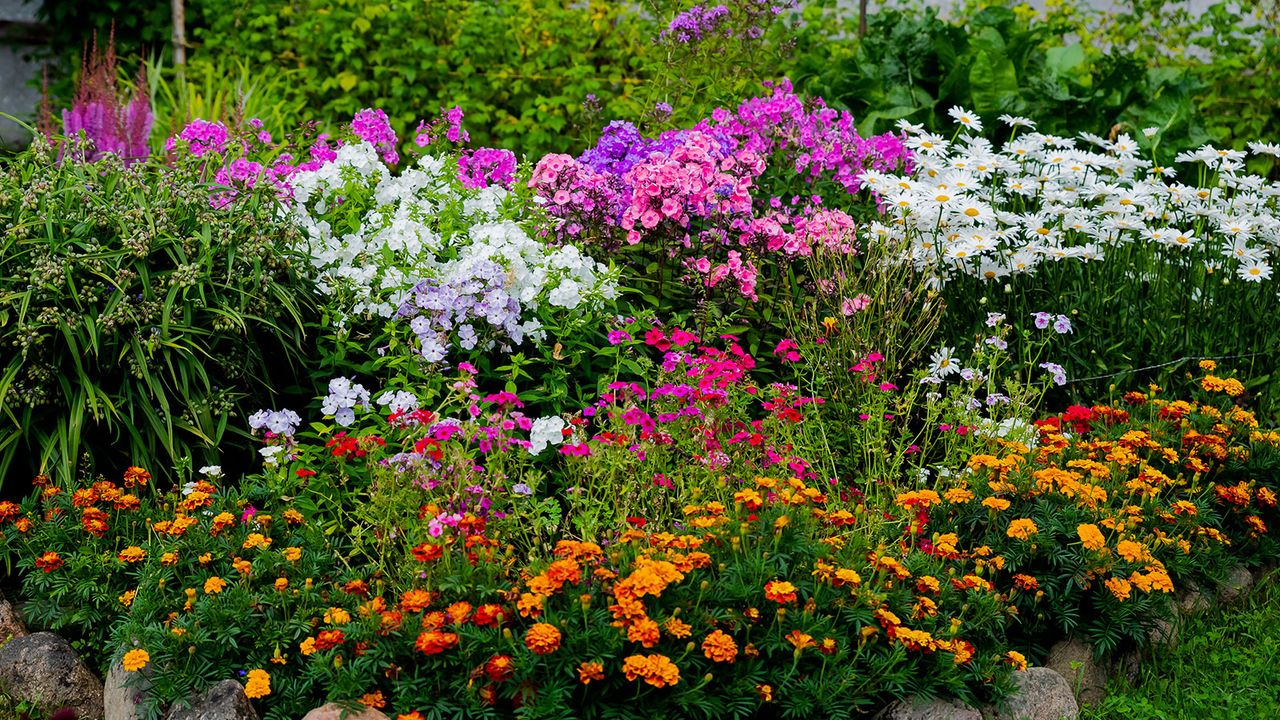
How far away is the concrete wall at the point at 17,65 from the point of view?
350 inches

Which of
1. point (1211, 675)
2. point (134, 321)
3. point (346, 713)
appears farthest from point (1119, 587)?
point (134, 321)

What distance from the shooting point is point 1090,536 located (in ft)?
10.6

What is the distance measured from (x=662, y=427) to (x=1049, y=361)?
2.06 metres

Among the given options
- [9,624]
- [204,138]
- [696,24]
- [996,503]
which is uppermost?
Answer: [696,24]

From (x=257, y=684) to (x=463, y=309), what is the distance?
1.48m

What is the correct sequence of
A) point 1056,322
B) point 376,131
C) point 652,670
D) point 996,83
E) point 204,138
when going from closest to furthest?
point 652,670
point 1056,322
point 204,138
point 376,131
point 996,83

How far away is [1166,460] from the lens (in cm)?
392

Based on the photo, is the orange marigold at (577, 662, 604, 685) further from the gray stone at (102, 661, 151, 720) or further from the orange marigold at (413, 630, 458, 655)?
the gray stone at (102, 661, 151, 720)

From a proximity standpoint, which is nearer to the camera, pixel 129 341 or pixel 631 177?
pixel 129 341

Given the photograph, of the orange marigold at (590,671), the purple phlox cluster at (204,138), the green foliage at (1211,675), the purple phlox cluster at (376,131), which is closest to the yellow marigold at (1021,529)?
the green foliage at (1211,675)

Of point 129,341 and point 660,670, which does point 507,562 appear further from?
point 129,341

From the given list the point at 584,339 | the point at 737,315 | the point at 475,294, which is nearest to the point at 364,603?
the point at 475,294

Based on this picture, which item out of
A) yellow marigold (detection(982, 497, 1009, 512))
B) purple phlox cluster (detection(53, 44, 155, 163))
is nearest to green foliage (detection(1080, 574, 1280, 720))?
yellow marigold (detection(982, 497, 1009, 512))

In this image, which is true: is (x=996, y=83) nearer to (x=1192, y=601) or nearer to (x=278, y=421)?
(x=1192, y=601)
